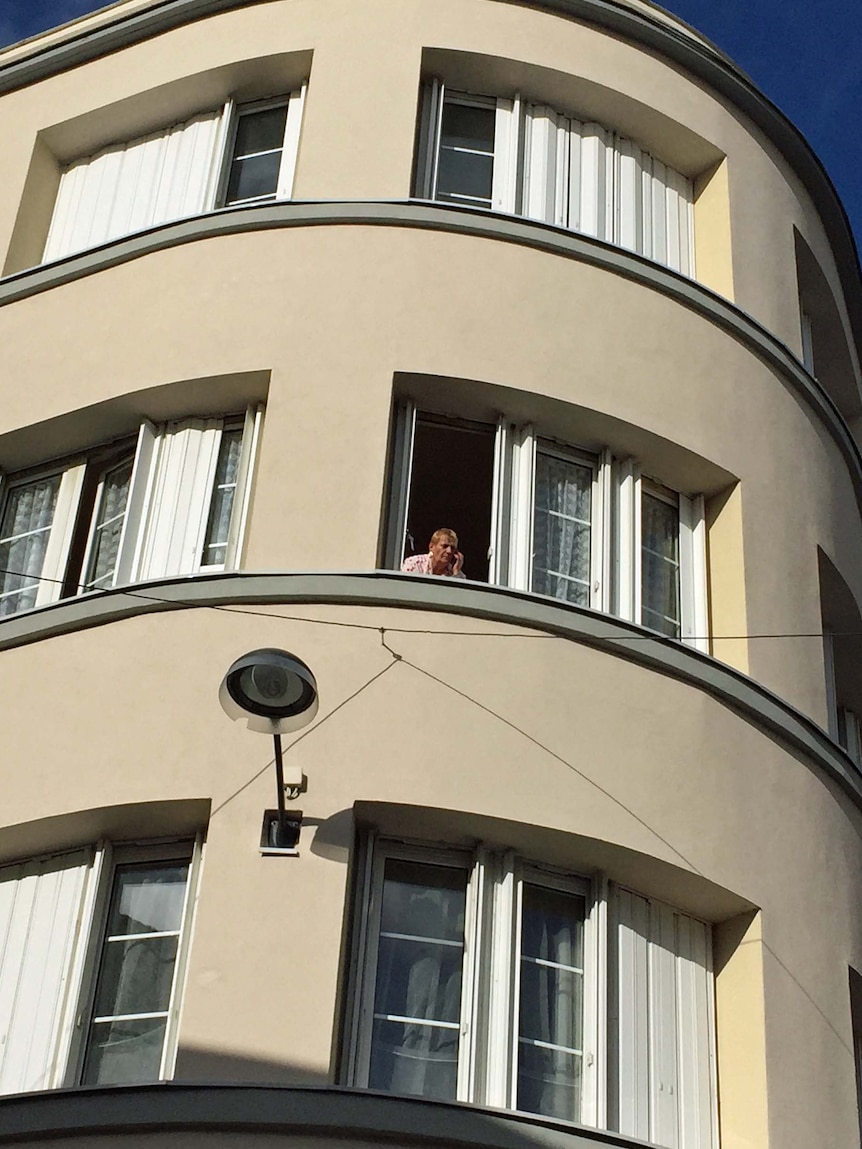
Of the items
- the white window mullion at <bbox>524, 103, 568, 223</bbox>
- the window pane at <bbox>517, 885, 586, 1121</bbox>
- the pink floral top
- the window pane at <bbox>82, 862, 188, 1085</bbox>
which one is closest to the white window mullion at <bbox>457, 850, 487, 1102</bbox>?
the window pane at <bbox>517, 885, 586, 1121</bbox>

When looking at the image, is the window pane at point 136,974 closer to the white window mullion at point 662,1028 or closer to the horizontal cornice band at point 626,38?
the white window mullion at point 662,1028

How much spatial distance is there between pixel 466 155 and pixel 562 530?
159 inches

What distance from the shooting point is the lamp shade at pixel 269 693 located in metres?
10.7

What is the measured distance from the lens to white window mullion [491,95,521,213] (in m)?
15.9

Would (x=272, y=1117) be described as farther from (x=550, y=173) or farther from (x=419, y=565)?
(x=550, y=173)

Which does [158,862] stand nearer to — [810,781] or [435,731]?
[435,731]

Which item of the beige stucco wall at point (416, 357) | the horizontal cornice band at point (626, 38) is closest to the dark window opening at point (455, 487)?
the beige stucco wall at point (416, 357)

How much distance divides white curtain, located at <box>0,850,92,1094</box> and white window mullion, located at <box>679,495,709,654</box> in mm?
4908

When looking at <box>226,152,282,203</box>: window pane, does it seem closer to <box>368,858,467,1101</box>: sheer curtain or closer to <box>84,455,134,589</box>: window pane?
<box>84,455,134,589</box>: window pane

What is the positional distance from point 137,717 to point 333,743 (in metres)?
1.40

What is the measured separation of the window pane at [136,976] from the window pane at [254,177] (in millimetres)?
6999

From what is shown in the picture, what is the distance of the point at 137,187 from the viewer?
16766 millimetres

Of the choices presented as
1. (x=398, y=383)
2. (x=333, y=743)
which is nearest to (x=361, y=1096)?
(x=333, y=743)

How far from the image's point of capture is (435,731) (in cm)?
1227
